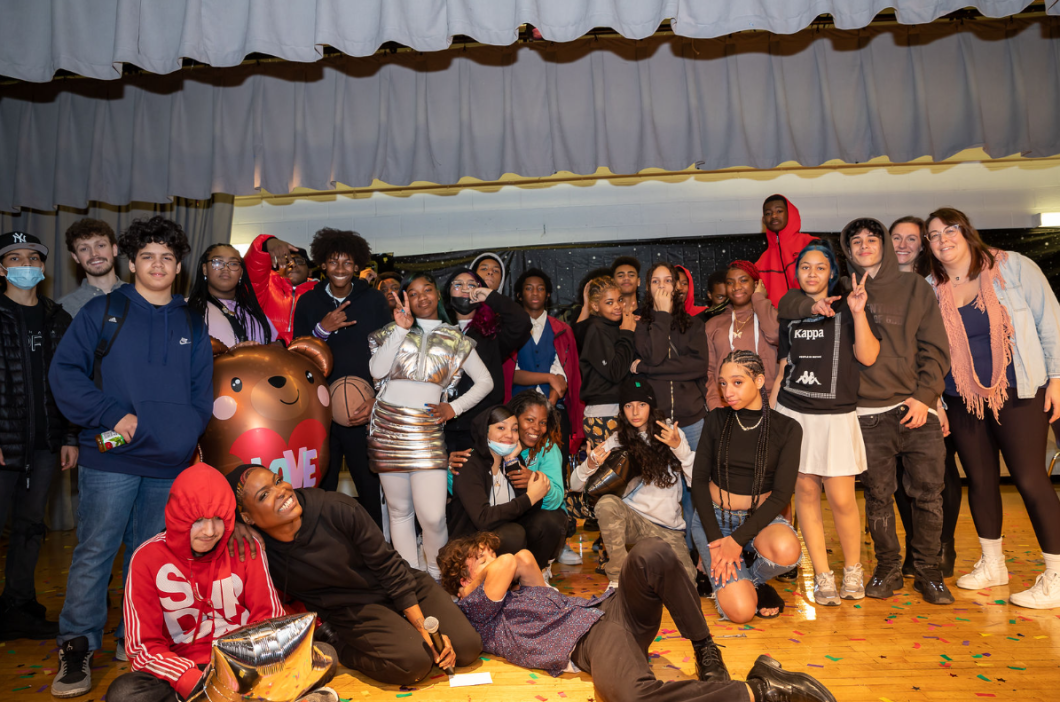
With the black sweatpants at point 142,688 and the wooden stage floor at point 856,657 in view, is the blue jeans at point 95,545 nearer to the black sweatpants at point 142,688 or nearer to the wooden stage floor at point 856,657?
the wooden stage floor at point 856,657

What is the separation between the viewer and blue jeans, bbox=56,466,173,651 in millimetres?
2809

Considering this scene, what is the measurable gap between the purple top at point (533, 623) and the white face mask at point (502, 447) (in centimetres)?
80

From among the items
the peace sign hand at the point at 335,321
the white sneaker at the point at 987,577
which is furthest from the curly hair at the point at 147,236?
the white sneaker at the point at 987,577

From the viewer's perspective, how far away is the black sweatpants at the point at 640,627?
225 cm

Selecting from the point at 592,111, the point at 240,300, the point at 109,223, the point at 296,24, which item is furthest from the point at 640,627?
the point at 109,223

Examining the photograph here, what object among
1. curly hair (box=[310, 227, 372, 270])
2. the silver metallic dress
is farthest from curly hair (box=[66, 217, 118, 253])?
the silver metallic dress

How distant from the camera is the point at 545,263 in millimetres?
6195

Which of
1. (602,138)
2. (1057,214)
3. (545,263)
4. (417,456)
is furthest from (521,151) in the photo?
(1057,214)

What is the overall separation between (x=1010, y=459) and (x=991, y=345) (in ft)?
1.79

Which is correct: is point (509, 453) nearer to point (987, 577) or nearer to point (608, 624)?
point (608, 624)

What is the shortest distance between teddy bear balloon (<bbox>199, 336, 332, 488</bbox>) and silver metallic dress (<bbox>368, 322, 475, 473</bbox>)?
271 mm

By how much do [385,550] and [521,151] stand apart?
3192mm

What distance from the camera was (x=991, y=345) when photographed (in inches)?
139

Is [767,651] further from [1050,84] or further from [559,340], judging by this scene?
[1050,84]
